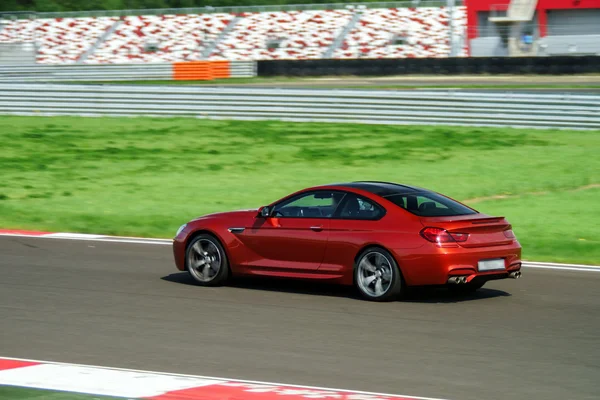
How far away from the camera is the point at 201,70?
159 ft

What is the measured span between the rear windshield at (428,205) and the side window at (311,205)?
0.63 meters

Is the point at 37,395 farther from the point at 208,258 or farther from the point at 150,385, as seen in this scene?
the point at 208,258

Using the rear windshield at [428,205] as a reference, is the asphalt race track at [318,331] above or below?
below

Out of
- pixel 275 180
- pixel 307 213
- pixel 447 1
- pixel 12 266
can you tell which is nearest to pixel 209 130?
pixel 275 180

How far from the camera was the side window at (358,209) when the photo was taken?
9.93 metres

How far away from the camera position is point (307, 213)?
10430mm

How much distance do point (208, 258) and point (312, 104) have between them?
16383 millimetres

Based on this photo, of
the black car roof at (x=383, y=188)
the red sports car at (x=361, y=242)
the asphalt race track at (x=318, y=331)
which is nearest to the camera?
the asphalt race track at (x=318, y=331)

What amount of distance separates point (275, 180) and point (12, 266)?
8594 mm

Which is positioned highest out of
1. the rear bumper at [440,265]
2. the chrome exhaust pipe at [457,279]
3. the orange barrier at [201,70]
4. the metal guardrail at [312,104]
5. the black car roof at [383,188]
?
the black car roof at [383,188]

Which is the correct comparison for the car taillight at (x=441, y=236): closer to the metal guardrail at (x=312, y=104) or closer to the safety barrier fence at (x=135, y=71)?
the metal guardrail at (x=312, y=104)

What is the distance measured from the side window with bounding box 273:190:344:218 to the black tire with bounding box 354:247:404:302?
70 centimetres

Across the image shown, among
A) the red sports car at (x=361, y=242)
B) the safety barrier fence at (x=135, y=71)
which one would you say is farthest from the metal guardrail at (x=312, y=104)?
the safety barrier fence at (x=135, y=71)

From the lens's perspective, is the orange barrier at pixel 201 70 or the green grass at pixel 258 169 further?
the orange barrier at pixel 201 70
